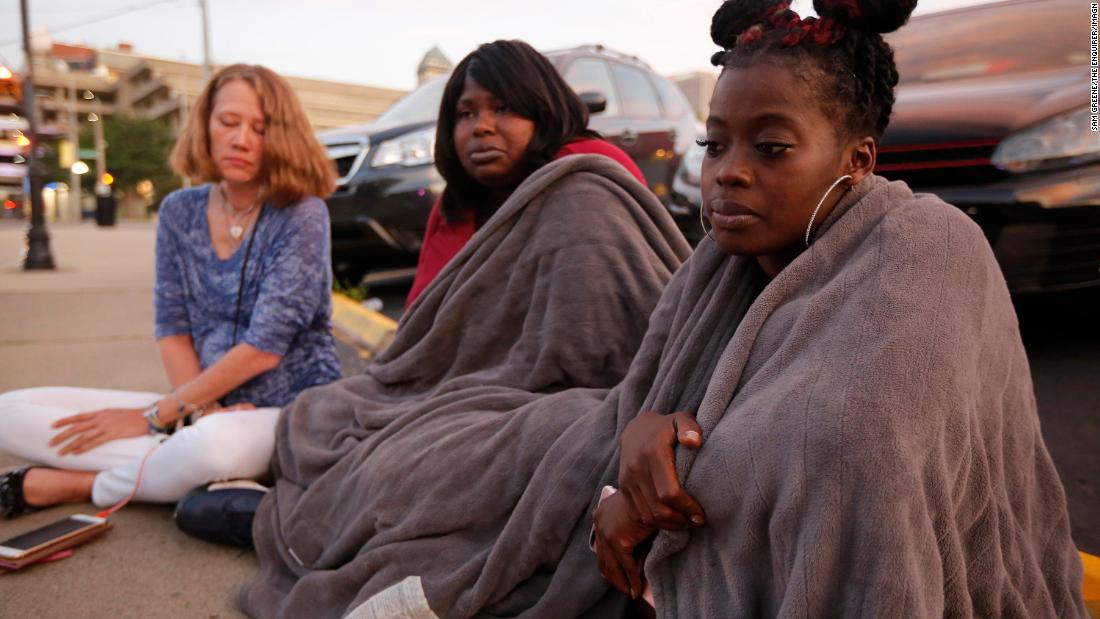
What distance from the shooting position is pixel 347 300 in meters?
6.04

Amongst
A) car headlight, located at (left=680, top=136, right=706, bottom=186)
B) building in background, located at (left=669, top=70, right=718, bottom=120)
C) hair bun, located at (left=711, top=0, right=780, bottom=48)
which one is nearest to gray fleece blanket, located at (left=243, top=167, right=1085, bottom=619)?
hair bun, located at (left=711, top=0, right=780, bottom=48)

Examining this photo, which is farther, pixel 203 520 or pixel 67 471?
pixel 67 471

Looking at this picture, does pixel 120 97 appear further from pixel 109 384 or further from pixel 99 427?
pixel 99 427

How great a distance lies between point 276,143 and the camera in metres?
2.98

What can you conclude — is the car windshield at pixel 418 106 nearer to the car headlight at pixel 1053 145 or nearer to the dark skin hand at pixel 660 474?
the car headlight at pixel 1053 145

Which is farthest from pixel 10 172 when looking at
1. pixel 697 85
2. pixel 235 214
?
pixel 235 214

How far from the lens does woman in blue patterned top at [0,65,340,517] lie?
107 inches

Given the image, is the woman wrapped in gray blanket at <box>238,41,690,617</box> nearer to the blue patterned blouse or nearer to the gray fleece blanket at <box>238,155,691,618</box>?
the gray fleece blanket at <box>238,155,691,618</box>

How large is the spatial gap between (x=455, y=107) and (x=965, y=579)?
227cm

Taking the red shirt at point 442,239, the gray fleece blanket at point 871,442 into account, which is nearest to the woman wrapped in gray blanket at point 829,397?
the gray fleece blanket at point 871,442

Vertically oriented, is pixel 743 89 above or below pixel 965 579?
above

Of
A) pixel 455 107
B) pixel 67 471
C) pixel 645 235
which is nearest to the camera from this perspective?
pixel 645 235

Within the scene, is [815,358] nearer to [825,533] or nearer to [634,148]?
[825,533]

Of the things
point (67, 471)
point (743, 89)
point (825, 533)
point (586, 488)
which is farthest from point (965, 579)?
point (67, 471)
